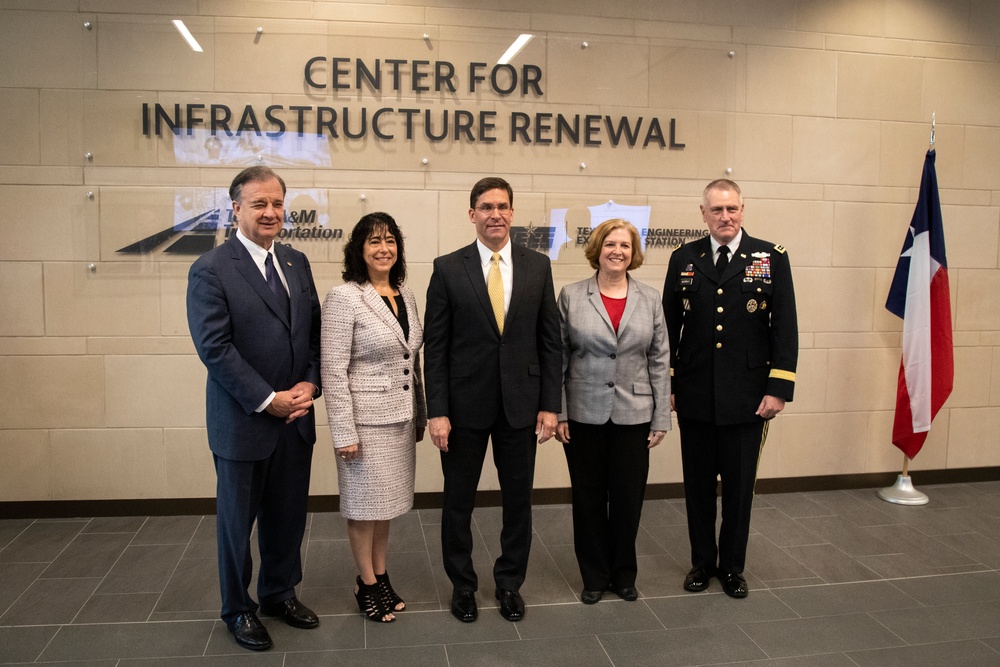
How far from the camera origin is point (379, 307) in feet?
9.21

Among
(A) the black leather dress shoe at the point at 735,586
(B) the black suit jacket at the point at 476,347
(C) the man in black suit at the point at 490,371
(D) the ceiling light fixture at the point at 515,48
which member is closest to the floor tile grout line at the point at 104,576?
(C) the man in black suit at the point at 490,371

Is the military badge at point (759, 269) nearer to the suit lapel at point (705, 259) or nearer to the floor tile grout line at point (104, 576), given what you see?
the suit lapel at point (705, 259)

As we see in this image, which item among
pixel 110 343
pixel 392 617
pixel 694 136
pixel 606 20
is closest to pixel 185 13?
pixel 110 343

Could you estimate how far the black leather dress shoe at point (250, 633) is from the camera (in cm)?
274

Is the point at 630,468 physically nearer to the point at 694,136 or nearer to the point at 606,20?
the point at 694,136

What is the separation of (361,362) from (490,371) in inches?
18.7

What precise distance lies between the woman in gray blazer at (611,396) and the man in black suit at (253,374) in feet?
3.35

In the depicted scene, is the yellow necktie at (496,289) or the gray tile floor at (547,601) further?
the yellow necktie at (496,289)

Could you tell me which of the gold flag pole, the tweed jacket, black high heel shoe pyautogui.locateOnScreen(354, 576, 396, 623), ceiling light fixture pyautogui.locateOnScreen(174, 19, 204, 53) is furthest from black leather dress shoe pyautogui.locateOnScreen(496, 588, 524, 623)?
ceiling light fixture pyautogui.locateOnScreen(174, 19, 204, 53)

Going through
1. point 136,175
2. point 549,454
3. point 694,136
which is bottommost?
point 549,454

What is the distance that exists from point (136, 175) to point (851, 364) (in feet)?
13.8

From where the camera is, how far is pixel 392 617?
117 inches

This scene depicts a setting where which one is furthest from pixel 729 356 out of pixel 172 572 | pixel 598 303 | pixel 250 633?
pixel 172 572

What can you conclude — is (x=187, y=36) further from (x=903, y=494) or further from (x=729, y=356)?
(x=903, y=494)
